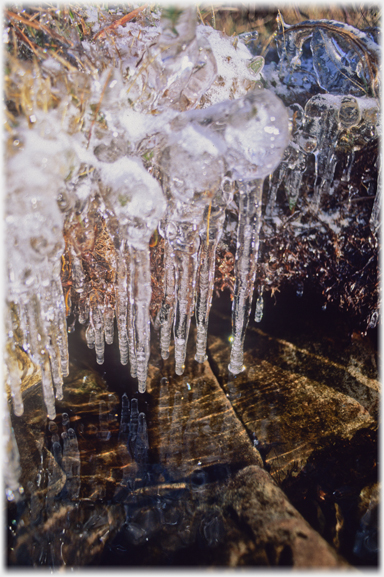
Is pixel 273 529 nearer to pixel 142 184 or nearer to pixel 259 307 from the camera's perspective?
pixel 142 184

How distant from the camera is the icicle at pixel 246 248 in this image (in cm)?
232

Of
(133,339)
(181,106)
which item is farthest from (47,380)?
(181,106)

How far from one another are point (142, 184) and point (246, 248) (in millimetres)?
905

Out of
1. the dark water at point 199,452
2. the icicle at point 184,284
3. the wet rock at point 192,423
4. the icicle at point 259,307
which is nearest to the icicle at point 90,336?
the dark water at point 199,452

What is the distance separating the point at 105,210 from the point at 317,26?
297cm

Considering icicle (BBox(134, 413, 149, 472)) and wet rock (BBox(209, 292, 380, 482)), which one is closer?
icicle (BBox(134, 413, 149, 472))

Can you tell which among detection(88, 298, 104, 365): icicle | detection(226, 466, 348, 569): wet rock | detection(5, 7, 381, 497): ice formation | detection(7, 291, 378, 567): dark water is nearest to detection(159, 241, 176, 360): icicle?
detection(5, 7, 381, 497): ice formation

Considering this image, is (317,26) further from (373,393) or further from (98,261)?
(373,393)

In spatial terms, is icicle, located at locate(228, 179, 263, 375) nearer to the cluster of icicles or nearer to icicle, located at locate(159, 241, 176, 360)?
the cluster of icicles

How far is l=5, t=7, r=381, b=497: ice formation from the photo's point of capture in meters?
1.87

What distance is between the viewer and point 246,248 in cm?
247

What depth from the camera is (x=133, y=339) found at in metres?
2.69

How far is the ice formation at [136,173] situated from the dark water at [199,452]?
0.13 metres

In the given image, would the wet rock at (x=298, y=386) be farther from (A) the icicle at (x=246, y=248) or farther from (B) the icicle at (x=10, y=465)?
(B) the icicle at (x=10, y=465)
